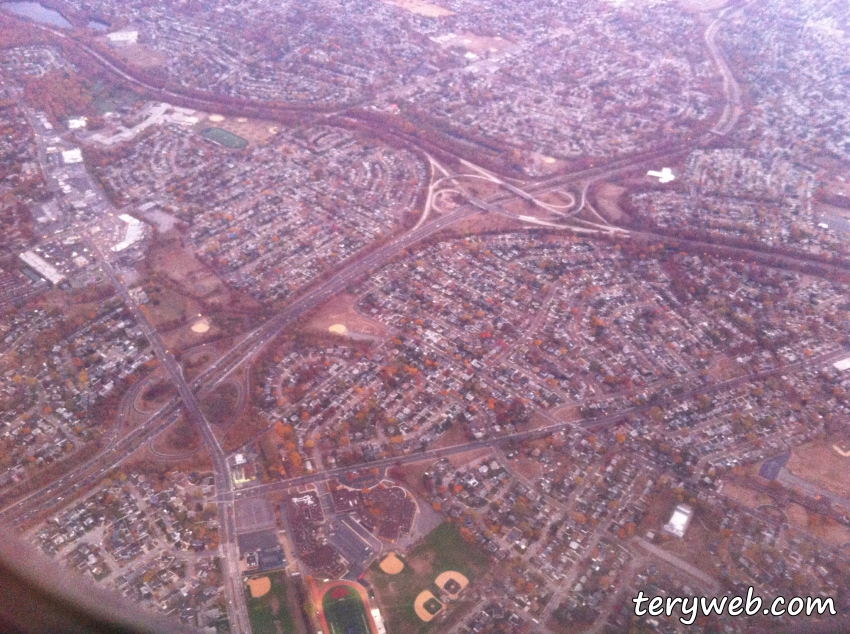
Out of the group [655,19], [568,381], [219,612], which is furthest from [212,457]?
[655,19]

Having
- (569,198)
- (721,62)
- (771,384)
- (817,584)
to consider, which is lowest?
(817,584)

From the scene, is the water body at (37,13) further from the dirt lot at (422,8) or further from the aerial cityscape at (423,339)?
the dirt lot at (422,8)

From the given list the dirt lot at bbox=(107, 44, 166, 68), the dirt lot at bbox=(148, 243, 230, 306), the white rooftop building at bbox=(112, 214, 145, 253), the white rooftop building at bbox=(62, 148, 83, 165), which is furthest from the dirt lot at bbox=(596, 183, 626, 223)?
the dirt lot at bbox=(107, 44, 166, 68)

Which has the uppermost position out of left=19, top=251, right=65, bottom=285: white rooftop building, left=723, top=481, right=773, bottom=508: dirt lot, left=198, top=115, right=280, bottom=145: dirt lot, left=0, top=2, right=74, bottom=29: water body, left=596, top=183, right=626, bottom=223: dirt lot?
left=0, top=2, right=74, bottom=29: water body

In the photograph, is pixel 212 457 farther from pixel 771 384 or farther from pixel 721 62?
pixel 721 62

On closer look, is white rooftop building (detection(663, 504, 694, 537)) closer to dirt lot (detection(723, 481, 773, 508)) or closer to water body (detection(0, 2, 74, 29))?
dirt lot (detection(723, 481, 773, 508))

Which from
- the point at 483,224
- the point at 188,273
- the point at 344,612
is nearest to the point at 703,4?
the point at 483,224

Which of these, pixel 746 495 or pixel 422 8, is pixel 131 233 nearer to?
pixel 746 495
